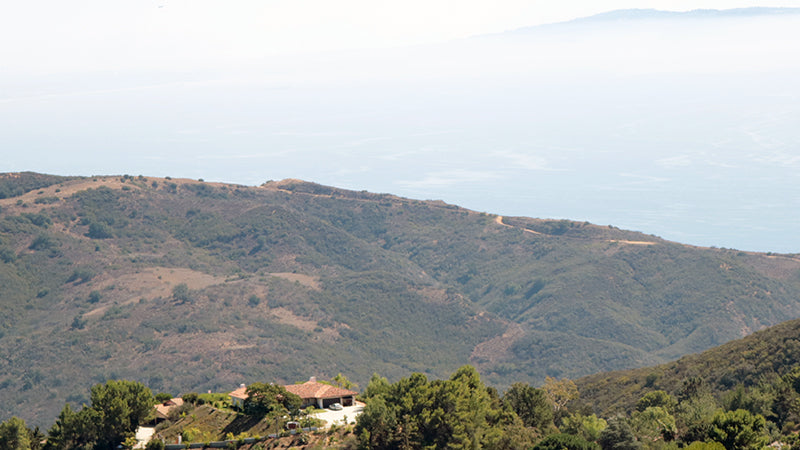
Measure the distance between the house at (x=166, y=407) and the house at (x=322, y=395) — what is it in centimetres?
866

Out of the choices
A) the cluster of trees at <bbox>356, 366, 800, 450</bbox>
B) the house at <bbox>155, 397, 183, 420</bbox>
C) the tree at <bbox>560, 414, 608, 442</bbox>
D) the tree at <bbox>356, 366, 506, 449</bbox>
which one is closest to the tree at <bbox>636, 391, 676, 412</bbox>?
the cluster of trees at <bbox>356, 366, 800, 450</bbox>

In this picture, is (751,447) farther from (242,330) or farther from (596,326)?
(596,326)

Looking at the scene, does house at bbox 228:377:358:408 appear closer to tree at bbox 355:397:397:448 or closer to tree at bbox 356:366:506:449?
tree at bbox 356:366:506:449

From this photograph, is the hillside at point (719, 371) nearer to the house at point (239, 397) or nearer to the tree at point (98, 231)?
the house at point (239, 397)

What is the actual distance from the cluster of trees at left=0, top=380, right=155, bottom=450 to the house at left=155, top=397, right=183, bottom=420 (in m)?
1.74

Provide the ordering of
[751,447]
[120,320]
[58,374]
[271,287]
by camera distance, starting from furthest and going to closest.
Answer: [271,287], [120,320], [58,374], [751,447]

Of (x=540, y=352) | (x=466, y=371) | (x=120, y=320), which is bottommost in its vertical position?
(x=540, y=352)

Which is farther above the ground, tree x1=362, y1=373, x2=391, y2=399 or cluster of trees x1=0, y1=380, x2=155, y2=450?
tree x1=362, y1=373, x2=391, y2=399

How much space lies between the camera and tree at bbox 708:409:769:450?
4844 centimetres

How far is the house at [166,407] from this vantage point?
2576 inches

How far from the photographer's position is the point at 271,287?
581 feet

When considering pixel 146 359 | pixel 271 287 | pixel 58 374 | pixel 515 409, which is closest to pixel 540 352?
pixel 271 287

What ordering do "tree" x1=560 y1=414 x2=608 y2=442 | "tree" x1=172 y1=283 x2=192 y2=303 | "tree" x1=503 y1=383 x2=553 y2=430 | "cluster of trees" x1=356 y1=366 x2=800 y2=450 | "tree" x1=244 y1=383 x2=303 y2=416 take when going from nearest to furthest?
1. "cluster of trees" x1=356 y1=366 x2=800 y2=450
2. "tree" x1=560 y1=414 x2=608 y2=442
3. "tree" x1=244 y1=383 x2=303 y2=416
4. "tree" x1=503 y1=383 x2=553 y2=430
5. "tree" x1=172 y1=283 x2=192 y2=303

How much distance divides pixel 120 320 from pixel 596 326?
88.1m
